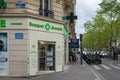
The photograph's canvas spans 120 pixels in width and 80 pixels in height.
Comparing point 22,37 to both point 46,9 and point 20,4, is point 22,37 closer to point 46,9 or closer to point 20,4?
point 20,4

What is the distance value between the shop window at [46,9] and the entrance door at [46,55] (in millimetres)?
1974

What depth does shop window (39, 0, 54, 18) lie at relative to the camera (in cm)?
2675

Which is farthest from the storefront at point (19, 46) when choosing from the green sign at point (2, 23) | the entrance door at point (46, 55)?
the entrance door at point (46, 55)

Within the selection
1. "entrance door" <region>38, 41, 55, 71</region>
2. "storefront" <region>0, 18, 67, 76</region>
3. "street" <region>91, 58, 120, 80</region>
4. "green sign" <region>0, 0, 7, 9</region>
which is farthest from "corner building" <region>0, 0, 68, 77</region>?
"street" <region>91, 58, 120, 80</region>

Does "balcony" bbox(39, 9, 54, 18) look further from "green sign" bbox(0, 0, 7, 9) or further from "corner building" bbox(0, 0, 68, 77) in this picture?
"green sign" bbox(0, 0, 7, 9)

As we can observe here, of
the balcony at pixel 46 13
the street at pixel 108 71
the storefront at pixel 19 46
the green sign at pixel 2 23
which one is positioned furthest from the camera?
the balcony at pixel 46 13

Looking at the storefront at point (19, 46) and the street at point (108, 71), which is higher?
the storefront at point (19, 46)

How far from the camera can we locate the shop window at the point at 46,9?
26.8 meters

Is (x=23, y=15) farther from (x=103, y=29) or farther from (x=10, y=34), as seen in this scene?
(x=103, y=29)

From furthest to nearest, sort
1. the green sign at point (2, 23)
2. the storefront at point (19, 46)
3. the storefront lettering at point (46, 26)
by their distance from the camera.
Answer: the storefront lettering at point (46, 26), the storefront at point (19, 46), the green sign at point (2, 23)

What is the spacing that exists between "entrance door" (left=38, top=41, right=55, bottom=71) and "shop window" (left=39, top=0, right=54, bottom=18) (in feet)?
6.48

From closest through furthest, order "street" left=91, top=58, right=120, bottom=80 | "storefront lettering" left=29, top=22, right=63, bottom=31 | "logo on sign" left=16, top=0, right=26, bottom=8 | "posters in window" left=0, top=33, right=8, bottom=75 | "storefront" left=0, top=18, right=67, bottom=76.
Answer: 1. "logo on sign" left=16, top=0, right=26, bottom=8
2. "storefront" left=0, top=18, right=67, bottom=76
3. "posters in window" left=0, top=33, right=8, bottom=75
4. "storefront lettering" left=29, top=22, right=63, bottom=31
5. "street" left=91, top=58, right=120, bottom=80

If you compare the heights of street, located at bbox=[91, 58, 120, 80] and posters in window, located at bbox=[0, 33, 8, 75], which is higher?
posters in window, located at bbox=[0, 33, 8, 75]

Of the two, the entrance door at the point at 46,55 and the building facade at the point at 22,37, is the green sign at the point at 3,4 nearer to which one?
the building facade at the point at 22,37
